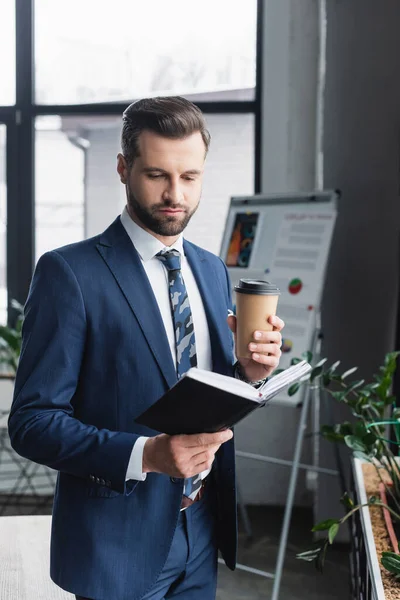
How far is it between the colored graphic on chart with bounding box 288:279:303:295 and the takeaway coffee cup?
1.94m

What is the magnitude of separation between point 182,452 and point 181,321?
0.32m

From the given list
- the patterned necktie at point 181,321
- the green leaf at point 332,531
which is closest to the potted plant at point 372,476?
the green leaf at point 332,531

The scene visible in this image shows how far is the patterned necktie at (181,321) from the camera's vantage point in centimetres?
135

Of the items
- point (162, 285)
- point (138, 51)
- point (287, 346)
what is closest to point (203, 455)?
point (162, 285)

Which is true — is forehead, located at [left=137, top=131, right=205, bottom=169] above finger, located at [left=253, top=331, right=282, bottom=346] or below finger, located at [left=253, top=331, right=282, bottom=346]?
above

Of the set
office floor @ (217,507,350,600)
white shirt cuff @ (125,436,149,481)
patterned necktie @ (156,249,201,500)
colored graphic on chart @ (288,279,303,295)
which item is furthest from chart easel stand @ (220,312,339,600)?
white shirt cuff @ (125,436,149,481)

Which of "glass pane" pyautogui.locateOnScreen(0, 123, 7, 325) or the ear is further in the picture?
"glass pane" pyautogui.locateOnScreen(0, 123, 7, 325)

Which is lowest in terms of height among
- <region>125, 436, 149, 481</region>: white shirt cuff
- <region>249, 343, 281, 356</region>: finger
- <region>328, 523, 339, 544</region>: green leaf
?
<region>328, 523, 339, 544</region>: green leaf

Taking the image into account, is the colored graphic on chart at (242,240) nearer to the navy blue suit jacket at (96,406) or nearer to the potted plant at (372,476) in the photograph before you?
the potted plant at (372,476)

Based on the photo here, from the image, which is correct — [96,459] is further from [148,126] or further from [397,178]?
[397,178]

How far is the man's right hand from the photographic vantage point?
1115 mm

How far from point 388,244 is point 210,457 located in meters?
2.44

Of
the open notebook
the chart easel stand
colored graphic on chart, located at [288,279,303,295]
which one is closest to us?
the open notebook

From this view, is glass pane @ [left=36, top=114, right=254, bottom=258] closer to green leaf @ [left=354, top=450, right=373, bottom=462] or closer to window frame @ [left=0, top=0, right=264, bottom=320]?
window frame @ [left=0, top=0, right=264, bottom=320]
